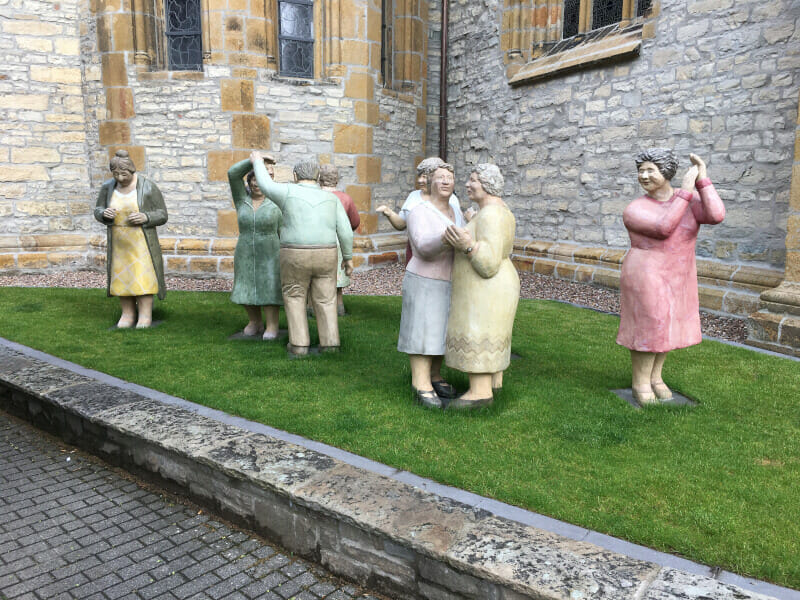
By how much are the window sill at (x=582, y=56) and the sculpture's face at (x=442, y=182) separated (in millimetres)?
6004

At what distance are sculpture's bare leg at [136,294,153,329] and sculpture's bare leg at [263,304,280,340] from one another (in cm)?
135

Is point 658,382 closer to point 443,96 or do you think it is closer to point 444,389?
point 444,389

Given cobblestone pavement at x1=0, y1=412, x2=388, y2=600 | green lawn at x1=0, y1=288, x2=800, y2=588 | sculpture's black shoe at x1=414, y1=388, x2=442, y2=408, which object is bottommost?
cobblestone pavement at x1=0, y1=412, x2=388, y2=600

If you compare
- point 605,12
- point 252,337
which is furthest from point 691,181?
point 605,12

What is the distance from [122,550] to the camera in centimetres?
284

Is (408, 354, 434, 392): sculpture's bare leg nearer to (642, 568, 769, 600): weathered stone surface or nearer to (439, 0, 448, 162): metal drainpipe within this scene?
(642, 568, 769, 600): weathered stone surface

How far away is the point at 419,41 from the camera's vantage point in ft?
40.0

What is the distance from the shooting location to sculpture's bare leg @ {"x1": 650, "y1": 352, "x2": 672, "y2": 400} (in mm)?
4312

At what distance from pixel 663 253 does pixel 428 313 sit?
1.54 meters

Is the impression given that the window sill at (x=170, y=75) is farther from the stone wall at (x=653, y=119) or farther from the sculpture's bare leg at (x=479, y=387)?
the sculpture's bare leg at (x=479, y=387)

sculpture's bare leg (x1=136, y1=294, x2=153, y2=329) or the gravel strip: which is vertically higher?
sculpture's bare leg (x1=136, y1=294, x2=153, y2=329)

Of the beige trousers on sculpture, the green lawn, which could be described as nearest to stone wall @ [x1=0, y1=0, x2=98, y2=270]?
the green lawn

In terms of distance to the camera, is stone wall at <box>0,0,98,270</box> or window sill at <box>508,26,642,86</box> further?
stone wall at <box>0,0,98,270</box>

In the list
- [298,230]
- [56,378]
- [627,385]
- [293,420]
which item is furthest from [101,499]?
[627,385]
